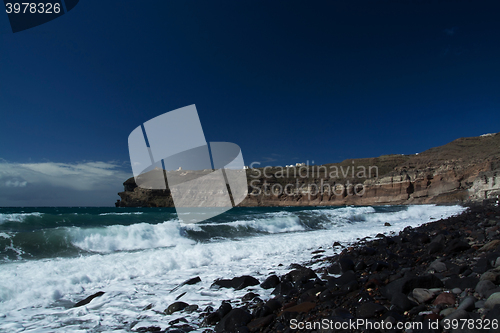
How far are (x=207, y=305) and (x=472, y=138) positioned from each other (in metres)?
81.2

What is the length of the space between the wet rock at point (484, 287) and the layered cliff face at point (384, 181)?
3386 cm

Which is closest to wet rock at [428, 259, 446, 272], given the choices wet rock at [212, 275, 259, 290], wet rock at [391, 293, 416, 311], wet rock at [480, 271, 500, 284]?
wet rock at [480, 271, 500, 284]

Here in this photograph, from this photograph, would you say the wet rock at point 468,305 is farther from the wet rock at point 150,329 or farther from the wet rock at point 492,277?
the wet rock at point 150,329

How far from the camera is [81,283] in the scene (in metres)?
4.77

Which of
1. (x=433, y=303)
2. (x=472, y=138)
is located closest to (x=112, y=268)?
(x=433, y=303)

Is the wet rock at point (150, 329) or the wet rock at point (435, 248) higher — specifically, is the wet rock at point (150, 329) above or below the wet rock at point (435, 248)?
→ below

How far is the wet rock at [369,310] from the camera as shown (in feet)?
7.82

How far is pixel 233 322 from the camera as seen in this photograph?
2.81 m

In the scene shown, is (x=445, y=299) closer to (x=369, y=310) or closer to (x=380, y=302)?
(x=380, y=302)

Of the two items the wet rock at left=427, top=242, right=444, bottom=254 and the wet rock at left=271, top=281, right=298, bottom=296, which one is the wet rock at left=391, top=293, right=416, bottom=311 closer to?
the wet rock at left=271, top=281, right=298, bottom=296

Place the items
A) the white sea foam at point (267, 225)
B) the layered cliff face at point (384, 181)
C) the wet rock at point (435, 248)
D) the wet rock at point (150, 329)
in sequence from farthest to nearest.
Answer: the layered cliff face at point (384, 181) → the white sea foam at point (267, 225) → the wet rock at point (435, 248) → the wet rock at point (150, 329)

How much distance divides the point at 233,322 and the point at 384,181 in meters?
65.0

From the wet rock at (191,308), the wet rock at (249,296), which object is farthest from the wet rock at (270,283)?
the wet rock at (191,308)

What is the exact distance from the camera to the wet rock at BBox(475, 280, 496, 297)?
7.86ft
